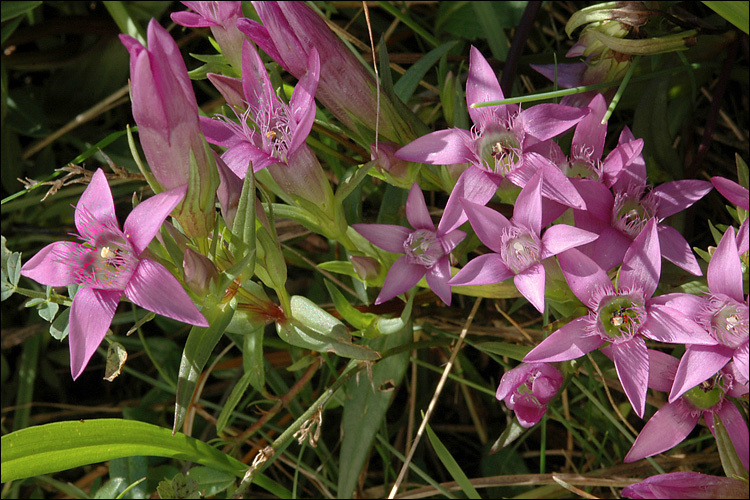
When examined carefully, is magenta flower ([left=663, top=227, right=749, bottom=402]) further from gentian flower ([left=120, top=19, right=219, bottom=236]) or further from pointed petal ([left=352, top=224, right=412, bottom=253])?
gentian flower ([left=120, top=19, right=219, bottom=236])

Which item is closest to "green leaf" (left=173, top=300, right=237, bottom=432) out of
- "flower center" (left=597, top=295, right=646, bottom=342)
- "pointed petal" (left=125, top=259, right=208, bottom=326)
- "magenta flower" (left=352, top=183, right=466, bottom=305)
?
"pointed petal" (left=125, top=259, right=208, bottom=326)

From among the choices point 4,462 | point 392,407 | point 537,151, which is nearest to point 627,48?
point 537,151

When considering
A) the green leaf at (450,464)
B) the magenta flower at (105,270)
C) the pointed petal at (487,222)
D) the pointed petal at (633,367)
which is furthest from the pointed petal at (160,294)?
the pointed petal at (633,367)

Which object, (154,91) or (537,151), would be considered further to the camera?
(537,151)

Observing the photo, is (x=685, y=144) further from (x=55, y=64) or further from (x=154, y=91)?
(x=55, y=64)

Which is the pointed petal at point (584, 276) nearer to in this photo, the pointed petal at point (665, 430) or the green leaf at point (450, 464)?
the pointed petal at point (665, 430)

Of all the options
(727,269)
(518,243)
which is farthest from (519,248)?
(727,269)
